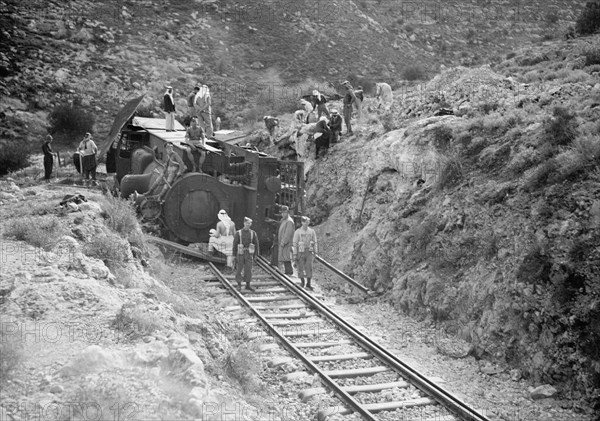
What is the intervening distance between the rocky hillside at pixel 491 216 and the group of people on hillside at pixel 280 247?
140 centimetres

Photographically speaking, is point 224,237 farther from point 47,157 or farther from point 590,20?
point 590,20

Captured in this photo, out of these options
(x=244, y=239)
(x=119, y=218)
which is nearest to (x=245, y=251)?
(x=244, y=239)

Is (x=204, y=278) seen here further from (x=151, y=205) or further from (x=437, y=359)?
(x=437, y=359)

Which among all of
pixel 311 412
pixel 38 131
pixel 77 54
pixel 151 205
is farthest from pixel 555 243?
pixel 77 54

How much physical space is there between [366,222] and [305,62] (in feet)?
80.1

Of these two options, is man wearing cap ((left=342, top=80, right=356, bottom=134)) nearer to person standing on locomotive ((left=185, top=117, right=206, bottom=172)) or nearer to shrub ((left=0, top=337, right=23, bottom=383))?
person standing on locomotive ((left=185, top=117, right=206, bottom=172))

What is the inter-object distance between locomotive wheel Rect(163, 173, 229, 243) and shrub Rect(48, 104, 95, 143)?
49.6 feet

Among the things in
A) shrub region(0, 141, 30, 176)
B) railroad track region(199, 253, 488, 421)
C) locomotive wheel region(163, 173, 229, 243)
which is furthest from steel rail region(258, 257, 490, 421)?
shrub region(0, 141, 30, 176)

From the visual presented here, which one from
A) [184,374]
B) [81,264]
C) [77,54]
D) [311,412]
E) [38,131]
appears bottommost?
[311,412]

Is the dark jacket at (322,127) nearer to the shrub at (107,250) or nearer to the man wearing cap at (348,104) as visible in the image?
the man wearing cap at (348,104)

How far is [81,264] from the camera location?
9.70 metres

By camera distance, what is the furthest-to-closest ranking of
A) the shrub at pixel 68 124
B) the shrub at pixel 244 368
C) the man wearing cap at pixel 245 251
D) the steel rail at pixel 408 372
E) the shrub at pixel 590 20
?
the shrub at pixel 68 124, the shrub at pixel 590 20, the man wearing cap at pixel 245 251, the shrub at pixel 244 368, the steel rail at pixel 408 372

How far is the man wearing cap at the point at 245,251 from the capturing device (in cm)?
1391

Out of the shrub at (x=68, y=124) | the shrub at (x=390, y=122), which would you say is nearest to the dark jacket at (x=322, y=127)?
the shrub at (x=390, y=122)
